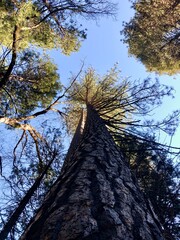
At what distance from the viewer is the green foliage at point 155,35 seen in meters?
11.0

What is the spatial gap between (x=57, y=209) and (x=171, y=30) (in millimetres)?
11702

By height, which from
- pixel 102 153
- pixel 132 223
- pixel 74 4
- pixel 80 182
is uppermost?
pixel 74 4

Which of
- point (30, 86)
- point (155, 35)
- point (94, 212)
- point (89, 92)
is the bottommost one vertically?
point (94, 212)

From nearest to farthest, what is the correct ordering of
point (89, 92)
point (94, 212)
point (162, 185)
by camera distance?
point (94, 212)
point (162, 185)
point (89, 92)

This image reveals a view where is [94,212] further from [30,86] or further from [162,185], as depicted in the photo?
[30,86]

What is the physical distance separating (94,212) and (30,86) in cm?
731

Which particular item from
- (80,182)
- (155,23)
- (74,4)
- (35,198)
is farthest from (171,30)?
(80,182)

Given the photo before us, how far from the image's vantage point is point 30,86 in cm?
855

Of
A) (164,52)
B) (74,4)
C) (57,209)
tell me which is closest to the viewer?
(57,209)

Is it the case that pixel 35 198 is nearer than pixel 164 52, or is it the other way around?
pixel 35 198

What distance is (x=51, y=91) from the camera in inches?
356

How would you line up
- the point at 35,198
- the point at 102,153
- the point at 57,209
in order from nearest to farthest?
1. the point at 57,209
2. the point at 102,153
3. the point at 35,198

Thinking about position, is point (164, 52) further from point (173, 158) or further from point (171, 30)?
point (173, 158)

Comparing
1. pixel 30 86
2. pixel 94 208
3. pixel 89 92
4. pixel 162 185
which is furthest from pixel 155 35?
pixel 94 208
